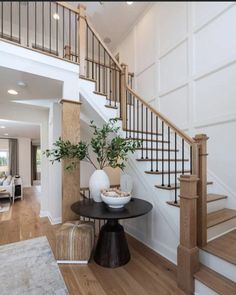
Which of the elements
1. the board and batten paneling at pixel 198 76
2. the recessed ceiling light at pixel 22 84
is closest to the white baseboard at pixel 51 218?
the board and batten paneling at pixel 198 76

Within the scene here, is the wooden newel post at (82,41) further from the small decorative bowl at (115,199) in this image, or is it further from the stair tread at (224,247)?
the stair tread at (224,247)

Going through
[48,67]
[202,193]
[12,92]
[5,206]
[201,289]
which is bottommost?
[5,206]

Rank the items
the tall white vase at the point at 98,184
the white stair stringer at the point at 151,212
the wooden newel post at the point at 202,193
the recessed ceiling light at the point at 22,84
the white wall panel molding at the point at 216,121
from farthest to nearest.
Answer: the recessed ceiling light at the point at 22,84 → the white wall panel molding at the point at 216,121 → the tall white vase at the point at 98,184 → the white stair stringer at the point at 151,212 → the wooden newel post at the point at 202,193

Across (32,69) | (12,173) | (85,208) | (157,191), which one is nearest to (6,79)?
(32,69)

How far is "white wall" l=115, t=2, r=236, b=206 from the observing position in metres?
2.65

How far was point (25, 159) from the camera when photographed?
360 inches

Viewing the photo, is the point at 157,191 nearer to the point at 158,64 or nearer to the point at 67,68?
the point at 67,68

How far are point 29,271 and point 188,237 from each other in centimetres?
176

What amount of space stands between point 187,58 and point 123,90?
1.25 m

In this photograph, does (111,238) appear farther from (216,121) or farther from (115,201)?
(216,121)

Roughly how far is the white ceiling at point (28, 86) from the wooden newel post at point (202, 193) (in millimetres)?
2116

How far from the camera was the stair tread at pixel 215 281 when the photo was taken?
1.54m

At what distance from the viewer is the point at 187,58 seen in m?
3.29

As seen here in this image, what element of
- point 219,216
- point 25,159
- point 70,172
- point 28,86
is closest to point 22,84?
point 28,86
